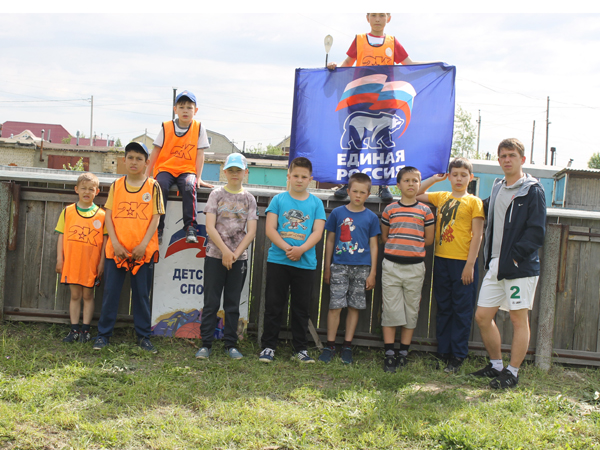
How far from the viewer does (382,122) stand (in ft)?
17.2

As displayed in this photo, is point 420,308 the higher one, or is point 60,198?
point 60,198

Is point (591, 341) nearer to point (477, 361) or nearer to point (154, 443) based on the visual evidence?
point (477, 361)

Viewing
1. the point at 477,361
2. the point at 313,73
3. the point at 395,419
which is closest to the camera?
the point at 395,419

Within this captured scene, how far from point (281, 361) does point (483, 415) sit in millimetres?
1843

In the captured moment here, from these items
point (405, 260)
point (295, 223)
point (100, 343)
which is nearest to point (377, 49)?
point (295, 223)

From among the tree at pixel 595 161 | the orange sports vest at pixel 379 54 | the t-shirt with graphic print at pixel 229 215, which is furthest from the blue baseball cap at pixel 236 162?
the tree at pixel 595 161

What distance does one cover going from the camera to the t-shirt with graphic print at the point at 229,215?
177 inches

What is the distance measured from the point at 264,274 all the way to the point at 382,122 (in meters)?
2.15

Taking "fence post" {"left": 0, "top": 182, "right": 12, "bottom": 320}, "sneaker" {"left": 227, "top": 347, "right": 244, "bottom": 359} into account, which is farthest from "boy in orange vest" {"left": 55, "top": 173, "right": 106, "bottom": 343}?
"sneaker" {"left": 227, "top": 347, "right": 244, "bottom": 359}

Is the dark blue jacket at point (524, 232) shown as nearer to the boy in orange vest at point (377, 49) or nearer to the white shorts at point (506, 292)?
the white shorts at point (506, 292)

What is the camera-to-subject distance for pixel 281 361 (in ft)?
14.4

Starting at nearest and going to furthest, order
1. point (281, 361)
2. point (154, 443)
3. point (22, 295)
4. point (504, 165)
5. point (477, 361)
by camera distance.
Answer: point (154, 443), point (504, 165), point (281, 361), point (477, 361), point (22, 295)

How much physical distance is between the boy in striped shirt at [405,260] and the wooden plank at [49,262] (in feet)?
11.7

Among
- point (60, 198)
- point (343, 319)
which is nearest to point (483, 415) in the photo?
point (343, 319)
